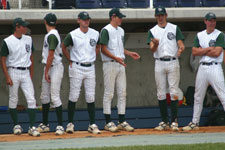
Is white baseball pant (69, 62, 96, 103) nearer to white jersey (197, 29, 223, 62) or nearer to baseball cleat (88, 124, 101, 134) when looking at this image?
baseball cleat (88, 124, 101, 134)

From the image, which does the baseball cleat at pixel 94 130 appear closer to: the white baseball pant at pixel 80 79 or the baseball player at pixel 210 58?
the white baseball pant at pixel 80 79

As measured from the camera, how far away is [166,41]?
32.0ft

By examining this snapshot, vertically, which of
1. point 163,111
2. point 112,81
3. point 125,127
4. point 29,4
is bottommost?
point 125,127

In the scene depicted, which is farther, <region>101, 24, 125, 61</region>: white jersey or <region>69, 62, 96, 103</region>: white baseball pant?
<region>101, 24, 125, 61</region>: white jersey

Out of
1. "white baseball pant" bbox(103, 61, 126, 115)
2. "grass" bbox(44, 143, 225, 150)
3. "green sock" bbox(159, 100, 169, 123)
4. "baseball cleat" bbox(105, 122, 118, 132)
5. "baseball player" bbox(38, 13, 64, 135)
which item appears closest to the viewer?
"grass" bbox(44, 143, 225, 150)

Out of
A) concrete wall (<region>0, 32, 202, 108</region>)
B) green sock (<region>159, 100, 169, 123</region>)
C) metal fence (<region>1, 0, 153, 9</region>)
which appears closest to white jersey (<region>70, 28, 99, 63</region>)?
green sock (<region>159, 100, 169, 123</region>)

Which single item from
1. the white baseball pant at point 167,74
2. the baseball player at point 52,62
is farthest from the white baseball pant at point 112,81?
the baseball player at point 52,62

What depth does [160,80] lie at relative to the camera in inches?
387

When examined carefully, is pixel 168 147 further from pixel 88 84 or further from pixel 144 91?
pixel 144 91

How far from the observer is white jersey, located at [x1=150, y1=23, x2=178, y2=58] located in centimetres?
972

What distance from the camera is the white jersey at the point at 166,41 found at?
9.72 m

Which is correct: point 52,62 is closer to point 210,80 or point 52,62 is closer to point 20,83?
point 20,83

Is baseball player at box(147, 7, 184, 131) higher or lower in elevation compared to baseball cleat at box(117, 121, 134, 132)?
higher

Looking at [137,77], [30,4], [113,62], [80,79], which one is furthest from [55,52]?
[137,77]
